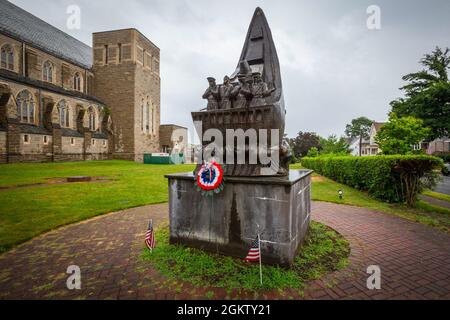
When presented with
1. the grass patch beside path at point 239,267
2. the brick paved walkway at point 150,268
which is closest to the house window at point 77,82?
the brick paved walkway at point 150,268

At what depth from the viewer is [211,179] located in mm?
3867

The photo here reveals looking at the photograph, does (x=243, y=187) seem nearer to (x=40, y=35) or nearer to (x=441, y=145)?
(x=40, y=35)

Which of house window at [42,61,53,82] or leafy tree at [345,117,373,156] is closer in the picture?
house window at [42,61,53,82]

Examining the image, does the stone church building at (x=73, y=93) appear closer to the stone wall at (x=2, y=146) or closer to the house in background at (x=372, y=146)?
the stone wall at (x=2, y=146)

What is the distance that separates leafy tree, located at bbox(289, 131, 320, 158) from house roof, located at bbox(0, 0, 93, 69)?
4150 cm

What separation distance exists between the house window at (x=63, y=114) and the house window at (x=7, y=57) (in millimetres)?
5753

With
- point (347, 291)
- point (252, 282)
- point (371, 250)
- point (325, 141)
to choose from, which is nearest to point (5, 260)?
point (252, 282)

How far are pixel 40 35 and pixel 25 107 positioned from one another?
13.2m

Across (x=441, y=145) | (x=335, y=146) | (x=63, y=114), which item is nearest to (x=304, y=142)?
(x=335, y=146)

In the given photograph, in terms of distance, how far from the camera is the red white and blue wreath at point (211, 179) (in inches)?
150

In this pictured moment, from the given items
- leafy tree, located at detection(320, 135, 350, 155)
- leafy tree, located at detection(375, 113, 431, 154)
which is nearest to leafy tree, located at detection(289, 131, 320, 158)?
leafy tree, located at detection(320, 135, 350, 155)

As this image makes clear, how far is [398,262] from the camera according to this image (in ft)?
12.4

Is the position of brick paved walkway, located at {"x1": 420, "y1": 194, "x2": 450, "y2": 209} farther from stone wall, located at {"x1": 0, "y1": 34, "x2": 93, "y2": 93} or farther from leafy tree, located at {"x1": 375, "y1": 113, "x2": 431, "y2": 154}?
stone wall, located at {"x1": 0, "y1": 34, "x2": 93, "y2": 93}

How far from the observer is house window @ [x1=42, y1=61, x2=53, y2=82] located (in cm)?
2930
